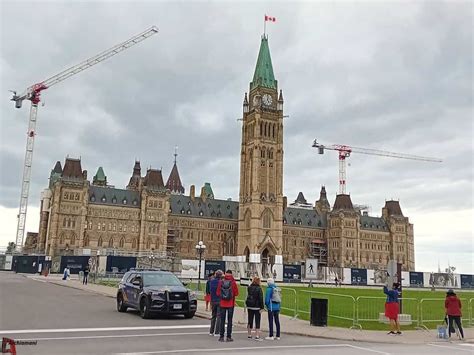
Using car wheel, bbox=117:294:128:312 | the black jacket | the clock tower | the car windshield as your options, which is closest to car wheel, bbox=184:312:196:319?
the car windshield

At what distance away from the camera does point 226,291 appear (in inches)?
603

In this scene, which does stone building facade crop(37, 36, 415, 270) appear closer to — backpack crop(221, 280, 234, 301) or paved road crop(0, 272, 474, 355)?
paved road crop(0, 272, 474, 355)

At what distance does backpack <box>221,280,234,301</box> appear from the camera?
15250 mm

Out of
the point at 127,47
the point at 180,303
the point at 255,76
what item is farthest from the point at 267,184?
the point at 180,303

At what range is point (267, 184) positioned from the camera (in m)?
127

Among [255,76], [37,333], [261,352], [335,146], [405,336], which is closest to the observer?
[261,352]

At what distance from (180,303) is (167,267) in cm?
5080

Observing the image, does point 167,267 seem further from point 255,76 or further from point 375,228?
point 375,228

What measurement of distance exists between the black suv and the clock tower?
9953 centimetres

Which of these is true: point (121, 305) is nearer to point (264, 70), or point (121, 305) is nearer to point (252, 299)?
point (252, 299)

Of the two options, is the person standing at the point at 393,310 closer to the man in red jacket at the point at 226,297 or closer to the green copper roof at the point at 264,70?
the man in red jacket at the point at 226,297

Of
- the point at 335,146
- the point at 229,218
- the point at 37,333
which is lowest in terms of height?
the point at 37,333

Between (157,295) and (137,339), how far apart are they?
5.20 meters

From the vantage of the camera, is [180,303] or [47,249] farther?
[47,249]
